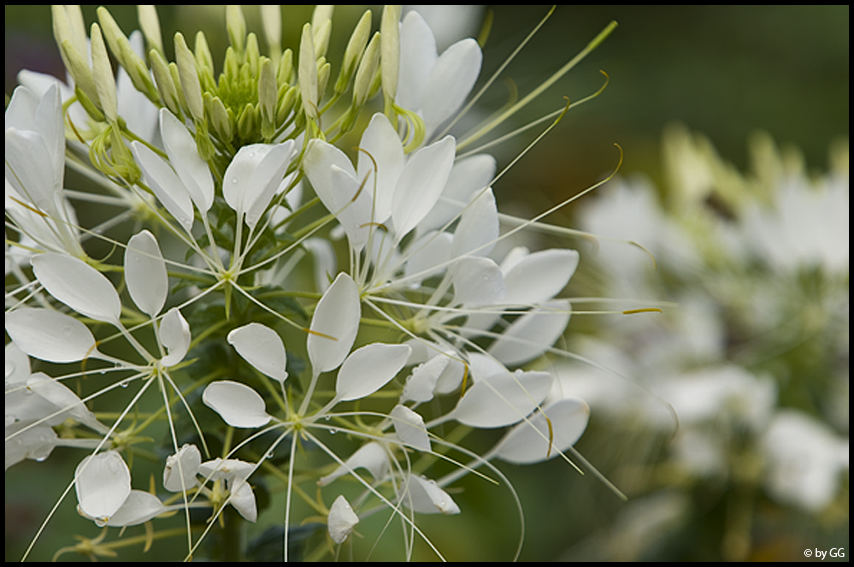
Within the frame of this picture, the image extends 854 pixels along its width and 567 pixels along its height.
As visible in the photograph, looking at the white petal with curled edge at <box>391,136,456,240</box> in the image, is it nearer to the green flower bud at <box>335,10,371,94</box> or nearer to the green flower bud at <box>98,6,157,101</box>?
the green flower bud at <box>335,10,371,94</box>

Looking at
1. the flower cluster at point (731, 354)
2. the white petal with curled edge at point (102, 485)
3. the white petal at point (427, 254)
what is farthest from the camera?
the flower cluster at point (731, 354)

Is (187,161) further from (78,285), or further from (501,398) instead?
(501,398)

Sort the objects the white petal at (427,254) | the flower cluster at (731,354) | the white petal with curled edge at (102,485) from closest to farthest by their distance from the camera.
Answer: the white petal with curled edge at (102,485), the white petal at (427,254), the flower cluster at (731,354)

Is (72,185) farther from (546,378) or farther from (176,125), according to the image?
(546,378)

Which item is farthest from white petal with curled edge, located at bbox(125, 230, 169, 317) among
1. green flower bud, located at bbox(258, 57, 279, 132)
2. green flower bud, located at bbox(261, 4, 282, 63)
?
green flower bud, located at bbox(261, 4, 282, 63)

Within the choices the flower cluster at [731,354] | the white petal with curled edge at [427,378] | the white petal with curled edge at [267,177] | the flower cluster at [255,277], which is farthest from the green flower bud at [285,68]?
the flower cluster at [731,354]

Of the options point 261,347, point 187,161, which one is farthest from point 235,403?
point 187,161

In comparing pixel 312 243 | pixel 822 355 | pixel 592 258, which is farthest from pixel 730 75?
pixel 312 243

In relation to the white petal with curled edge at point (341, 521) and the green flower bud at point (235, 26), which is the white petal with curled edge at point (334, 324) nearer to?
the white petal with curled edge at point (341, 521)
